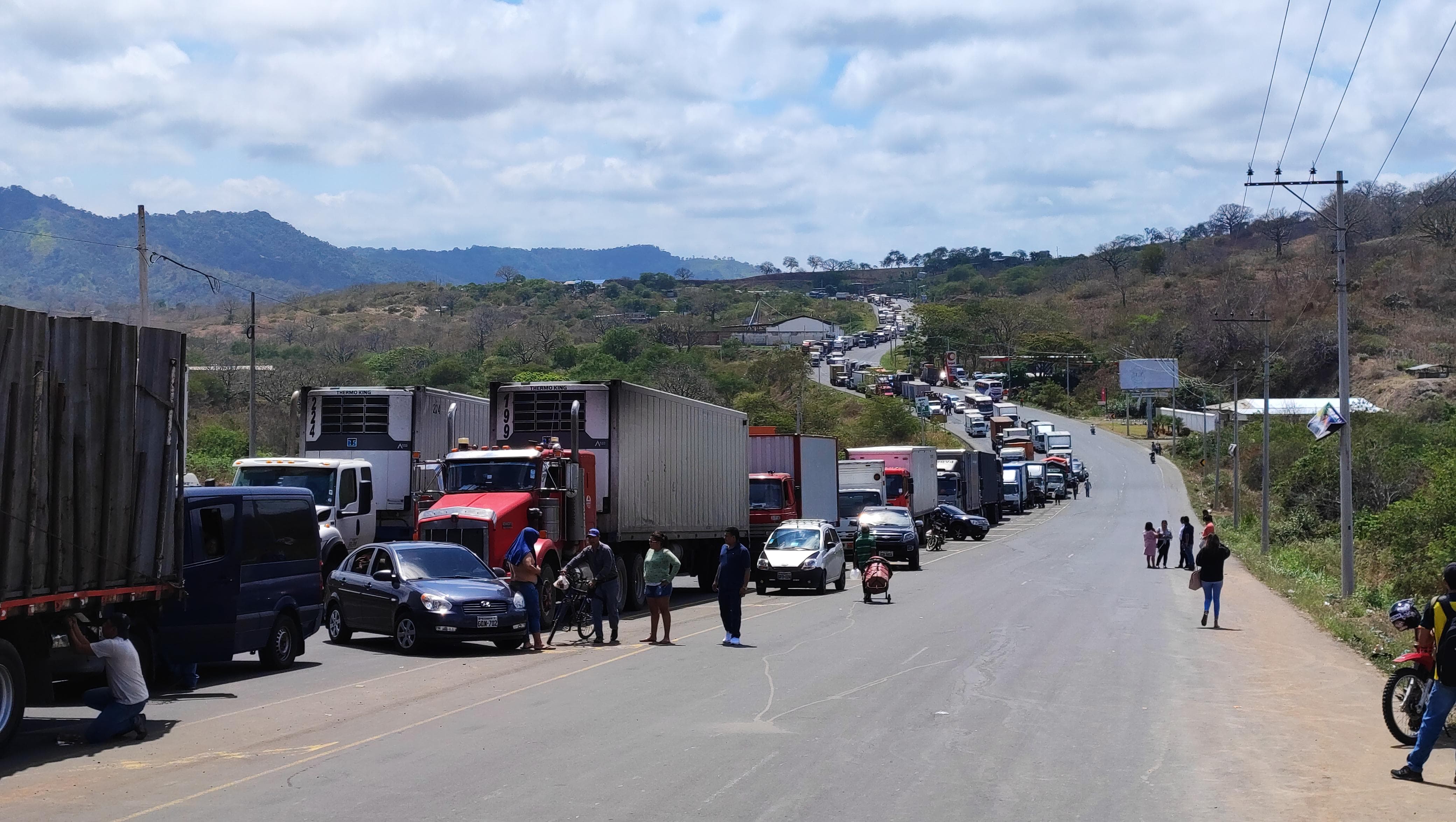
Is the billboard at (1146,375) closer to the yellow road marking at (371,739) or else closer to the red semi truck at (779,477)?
the red semi truck at (779,477)

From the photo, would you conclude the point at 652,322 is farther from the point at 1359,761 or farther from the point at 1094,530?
the point at 1359,761

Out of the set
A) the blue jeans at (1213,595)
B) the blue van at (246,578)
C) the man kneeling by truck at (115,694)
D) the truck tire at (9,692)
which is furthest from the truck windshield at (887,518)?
the truck tire at (9,692)

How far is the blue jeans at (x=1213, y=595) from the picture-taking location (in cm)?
2170

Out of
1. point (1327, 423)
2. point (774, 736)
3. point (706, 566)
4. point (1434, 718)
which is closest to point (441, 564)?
point (774, 736)

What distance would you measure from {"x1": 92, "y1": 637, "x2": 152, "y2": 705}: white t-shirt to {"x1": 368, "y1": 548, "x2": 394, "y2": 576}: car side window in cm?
697

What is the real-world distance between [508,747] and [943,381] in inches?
5716

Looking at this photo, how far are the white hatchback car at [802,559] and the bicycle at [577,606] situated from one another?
765 cm

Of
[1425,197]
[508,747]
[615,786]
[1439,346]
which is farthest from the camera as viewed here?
[1425,197]

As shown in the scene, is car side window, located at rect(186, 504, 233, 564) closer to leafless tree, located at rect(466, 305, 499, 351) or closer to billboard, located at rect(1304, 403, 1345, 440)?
billboard, located at rect(1304, 403, 1345, 440)

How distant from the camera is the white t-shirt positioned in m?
11.2

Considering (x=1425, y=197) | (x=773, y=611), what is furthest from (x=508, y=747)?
(x=1425, y=197)

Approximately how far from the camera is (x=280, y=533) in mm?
15883

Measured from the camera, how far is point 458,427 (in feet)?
93.7

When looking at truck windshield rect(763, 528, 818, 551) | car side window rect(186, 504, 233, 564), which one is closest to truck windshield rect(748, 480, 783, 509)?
truck windshield rect(763, 528, 818, 551)
